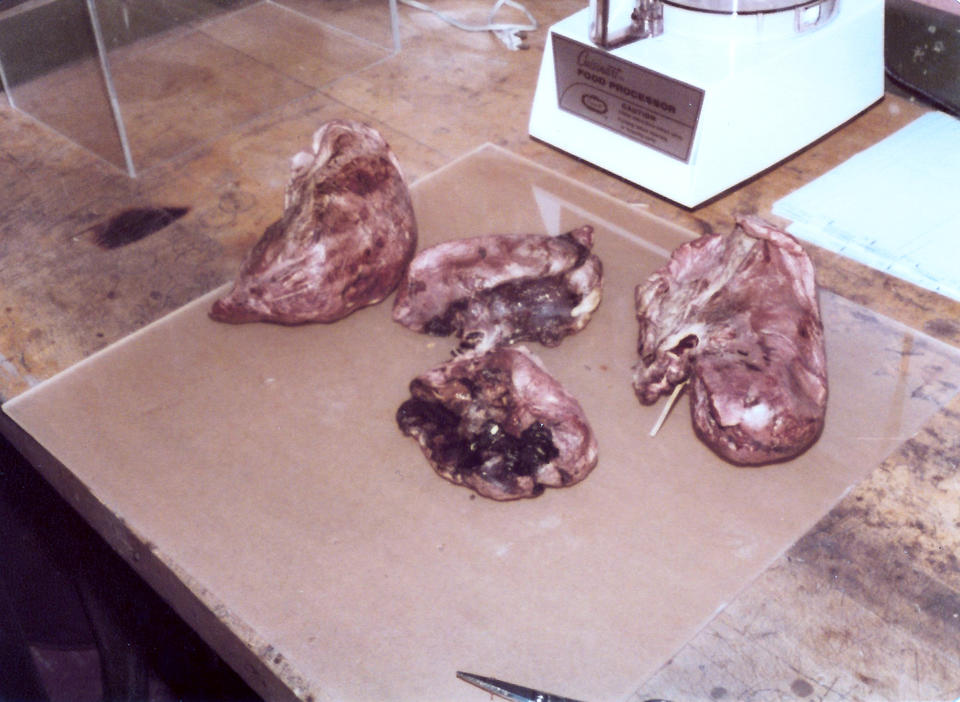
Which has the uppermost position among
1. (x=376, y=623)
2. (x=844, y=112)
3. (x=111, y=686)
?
(x=844, y=112)

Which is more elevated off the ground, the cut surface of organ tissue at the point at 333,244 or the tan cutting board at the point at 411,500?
the cut surface of organ tissue at the point at 333,244

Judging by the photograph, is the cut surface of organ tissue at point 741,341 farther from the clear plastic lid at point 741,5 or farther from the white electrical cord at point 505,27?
the white electrical cord at point 505,27

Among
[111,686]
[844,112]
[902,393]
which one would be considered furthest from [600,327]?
[111,686]

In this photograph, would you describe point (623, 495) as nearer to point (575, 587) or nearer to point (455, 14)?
point (575, 587)

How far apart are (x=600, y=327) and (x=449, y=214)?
14.0 inches

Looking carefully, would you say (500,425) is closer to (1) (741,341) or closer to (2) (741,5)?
(1) (741,341)

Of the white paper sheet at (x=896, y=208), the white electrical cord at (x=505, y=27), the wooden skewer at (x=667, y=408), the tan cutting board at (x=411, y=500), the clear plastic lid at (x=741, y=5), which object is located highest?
the clear plastic lid at (x=741, y=5)

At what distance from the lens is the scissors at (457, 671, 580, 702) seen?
97cm

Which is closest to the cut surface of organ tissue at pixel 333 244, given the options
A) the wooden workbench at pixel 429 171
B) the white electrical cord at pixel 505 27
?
the wooden workbench at pixel 429 171

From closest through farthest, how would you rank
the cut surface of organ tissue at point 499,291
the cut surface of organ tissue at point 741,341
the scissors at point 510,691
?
the scissors at point 510,691, the cut surface of organ tissue at point 741,341, the cut surface of organ tissue at point 499,291

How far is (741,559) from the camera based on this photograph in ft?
3.61

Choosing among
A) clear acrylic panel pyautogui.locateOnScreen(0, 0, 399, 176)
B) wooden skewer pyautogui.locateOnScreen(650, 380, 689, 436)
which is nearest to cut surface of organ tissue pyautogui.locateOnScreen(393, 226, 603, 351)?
wooden skewer pyautogui.locateOnScreen(650, 380, 689, 436)

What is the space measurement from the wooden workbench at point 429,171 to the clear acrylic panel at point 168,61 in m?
0.04

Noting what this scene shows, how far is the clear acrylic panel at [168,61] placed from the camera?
1763 millimetres
